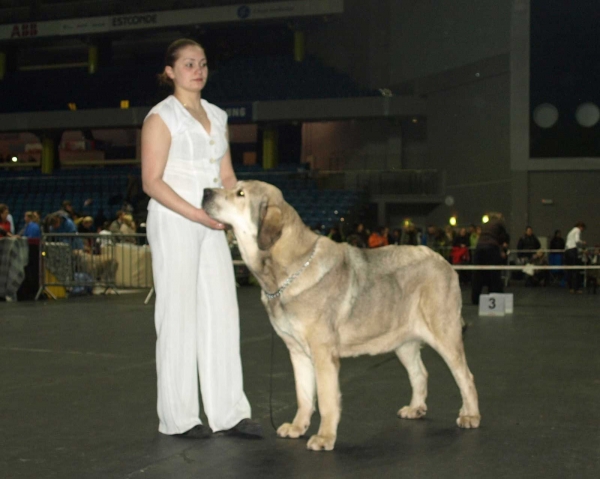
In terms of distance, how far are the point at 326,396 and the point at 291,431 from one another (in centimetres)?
42

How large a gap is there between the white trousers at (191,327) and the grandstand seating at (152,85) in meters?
27.5

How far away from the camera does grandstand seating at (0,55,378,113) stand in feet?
108

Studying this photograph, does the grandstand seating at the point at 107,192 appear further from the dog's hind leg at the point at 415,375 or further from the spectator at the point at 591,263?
the dog's hind leg at the point at 415,375

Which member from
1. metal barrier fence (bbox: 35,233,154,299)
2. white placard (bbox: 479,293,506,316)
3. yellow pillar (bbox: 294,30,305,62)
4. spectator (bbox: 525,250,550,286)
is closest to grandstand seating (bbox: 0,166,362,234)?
yellow pillar (bbox: 294,30,305,62)

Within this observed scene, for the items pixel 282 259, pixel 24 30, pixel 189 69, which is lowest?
pixel 282 259

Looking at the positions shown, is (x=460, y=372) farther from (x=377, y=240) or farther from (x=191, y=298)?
(x=377, y=240)

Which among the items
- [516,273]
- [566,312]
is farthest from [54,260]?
[516,273]

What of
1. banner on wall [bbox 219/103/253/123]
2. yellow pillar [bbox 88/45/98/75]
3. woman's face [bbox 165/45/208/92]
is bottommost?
woman's face [bbox 165/45/208/92]

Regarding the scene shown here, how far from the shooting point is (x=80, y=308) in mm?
12648

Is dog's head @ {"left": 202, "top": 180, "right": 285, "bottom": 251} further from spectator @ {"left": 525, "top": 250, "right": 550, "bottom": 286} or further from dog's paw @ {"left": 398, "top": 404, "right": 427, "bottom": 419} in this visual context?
spectator @ {"left": 525, "top": 250, "right": 550, "bottom": 286}

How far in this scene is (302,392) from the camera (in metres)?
4.39

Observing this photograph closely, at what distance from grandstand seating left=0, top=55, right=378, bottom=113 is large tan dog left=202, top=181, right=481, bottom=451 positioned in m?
27.3

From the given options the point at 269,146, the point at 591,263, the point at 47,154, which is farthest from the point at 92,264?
the point at 47,154

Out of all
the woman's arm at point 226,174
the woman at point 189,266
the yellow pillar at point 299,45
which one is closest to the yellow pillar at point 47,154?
the yellow pillar at point 299,45
